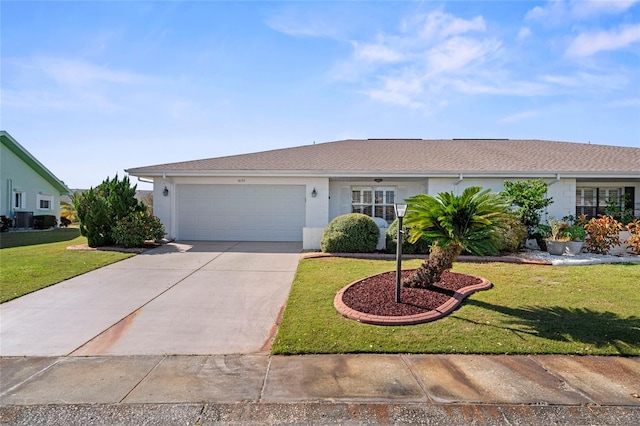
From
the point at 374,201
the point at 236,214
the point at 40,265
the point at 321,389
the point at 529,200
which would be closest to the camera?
the point at 321,389

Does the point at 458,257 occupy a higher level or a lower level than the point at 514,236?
lower

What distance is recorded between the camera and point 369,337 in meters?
4.74

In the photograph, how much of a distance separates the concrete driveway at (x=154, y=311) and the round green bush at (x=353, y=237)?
5.64 feet

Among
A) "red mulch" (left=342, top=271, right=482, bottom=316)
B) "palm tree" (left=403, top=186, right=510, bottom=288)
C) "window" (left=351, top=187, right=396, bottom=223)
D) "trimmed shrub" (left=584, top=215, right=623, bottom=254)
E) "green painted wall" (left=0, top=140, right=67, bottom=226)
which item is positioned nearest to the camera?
"red mulch" (left=342, top=271, right=482, bottom=316)

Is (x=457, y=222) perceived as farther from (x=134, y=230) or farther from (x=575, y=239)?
(x=134, y=230)

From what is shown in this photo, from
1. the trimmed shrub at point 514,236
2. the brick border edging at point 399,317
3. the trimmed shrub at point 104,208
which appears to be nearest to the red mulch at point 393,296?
the brick border edging at point 399,317

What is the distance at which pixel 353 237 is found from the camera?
10859mm

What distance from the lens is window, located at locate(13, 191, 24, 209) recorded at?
21.0 m

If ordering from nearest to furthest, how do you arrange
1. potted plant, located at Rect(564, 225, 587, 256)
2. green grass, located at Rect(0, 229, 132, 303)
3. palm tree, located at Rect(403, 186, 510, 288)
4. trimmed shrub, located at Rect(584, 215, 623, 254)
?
palm tree, located at Rect(403, 186, 510, 288), green grass, located at Rect(0, 229, 132, 303), potted plant, located at Rect(564, 225, 587, 256), trimmed shrub, located at Rect(584, 215, 623, 254)

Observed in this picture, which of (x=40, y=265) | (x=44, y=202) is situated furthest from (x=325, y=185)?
(x=44, y=202)

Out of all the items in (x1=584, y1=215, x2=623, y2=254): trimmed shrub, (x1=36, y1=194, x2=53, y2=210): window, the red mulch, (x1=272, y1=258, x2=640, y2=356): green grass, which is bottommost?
(x1=272, y1=258, x2=640, y2=356): green grass

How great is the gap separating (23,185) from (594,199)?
99.9 feet

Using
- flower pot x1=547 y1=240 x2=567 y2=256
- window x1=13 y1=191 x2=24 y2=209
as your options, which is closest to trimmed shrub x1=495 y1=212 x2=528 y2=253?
flower pot x1=547 y1=240 x2=567 y2=256

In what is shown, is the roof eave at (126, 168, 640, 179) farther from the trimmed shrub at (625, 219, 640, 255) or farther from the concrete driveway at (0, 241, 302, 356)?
the concrete driveway at (0, 241, 302, 356)
